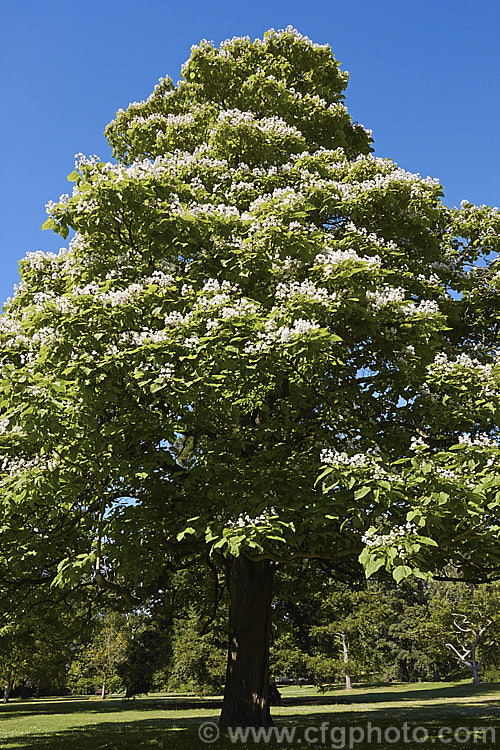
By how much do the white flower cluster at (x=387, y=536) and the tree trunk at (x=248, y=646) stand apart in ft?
18.5

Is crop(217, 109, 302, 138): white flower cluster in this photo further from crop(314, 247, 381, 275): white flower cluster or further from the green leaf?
the green leaf

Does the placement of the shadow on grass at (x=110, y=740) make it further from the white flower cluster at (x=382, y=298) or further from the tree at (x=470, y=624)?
the tree at (x=470, y=624)

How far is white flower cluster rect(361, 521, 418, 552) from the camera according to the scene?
805 cm

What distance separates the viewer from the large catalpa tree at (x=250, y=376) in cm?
873

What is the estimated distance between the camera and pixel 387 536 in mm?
8062

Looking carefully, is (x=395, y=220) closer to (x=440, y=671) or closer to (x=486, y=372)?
(x=486, y=372)

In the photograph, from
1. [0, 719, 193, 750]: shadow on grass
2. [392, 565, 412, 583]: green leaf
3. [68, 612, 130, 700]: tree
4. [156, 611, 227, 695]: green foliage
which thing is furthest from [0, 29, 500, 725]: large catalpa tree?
[68, 612, 130, 700]: tree

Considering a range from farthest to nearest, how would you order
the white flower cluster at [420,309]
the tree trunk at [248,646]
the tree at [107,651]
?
the tree at [107,651] → the tree trunk at [248,646] → the white flower cluster at [420,309]

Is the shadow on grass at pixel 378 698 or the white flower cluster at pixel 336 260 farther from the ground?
the white flower cluster at pixel 336 260

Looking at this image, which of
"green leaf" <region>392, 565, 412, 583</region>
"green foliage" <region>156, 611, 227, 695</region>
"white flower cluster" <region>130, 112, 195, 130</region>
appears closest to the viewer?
"green leaf" <region>392, 565, 412, 583</region>

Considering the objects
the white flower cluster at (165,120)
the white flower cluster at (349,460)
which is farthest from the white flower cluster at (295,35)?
the white flower cluster at (349,460)

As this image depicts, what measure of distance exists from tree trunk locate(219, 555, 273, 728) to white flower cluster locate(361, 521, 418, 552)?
18.5 feet

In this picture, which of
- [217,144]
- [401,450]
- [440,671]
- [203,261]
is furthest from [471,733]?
[440,671]

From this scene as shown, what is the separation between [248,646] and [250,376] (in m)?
7.62
